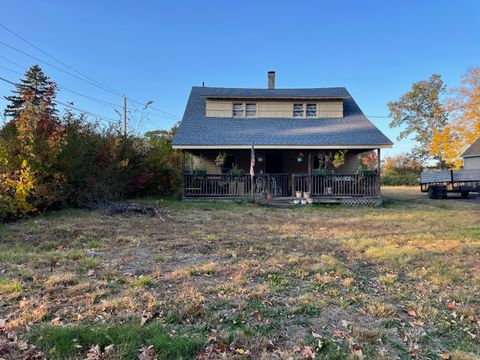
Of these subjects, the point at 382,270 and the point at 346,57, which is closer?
the point at 382,270

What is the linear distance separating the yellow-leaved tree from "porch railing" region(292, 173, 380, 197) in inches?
886

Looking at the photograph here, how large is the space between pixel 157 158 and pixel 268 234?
429 inches

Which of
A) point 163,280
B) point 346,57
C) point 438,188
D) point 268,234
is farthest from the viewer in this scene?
point 346,57

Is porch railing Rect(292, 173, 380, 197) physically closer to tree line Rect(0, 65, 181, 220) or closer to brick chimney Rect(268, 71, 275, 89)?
tree line Rect(0, 65, 181, 220)

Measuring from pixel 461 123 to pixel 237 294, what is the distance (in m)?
35.0

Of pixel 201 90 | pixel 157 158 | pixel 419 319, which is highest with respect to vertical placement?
pixel 201 90

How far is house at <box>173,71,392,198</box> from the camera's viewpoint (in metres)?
14.2

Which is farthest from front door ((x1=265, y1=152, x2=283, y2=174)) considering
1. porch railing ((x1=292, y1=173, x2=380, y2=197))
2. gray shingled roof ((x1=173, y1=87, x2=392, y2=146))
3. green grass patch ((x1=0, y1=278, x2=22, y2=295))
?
green grass patch ((x1=0, y1=278, x2=22, y2=295))

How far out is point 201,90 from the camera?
69.1 feet

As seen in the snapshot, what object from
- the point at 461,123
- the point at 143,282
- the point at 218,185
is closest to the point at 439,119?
the point at 461,123

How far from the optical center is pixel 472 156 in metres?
27.6

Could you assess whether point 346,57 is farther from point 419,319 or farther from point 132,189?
point 419,319

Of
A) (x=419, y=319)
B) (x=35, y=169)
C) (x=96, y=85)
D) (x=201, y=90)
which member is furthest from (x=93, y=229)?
(x=96, y=85)

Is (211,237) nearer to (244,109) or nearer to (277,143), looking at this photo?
(277,143)
